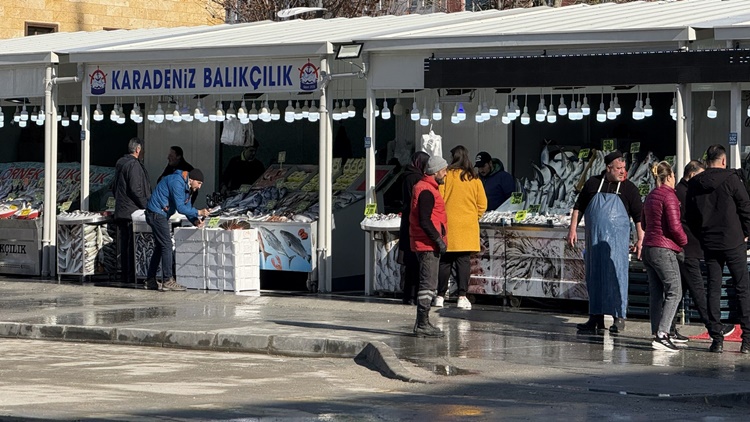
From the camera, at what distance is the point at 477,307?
1634 cm

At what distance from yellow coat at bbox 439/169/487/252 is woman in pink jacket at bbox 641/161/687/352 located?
2866 mm

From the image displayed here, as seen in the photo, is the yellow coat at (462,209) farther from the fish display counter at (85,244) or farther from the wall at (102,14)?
the wall at (102,14)

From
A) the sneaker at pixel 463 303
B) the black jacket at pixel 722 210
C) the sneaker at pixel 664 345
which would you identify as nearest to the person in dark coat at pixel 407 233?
the sneaker at pixel 463 303

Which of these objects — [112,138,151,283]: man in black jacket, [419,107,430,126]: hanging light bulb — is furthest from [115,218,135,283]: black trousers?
[419,107,430,126]: hanging light bulb

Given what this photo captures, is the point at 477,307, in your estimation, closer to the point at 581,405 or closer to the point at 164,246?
the point at 164,246

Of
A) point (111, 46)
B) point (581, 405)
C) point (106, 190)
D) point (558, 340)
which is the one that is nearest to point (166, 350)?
point (558, 340)

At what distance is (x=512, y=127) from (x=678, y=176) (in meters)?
3.47

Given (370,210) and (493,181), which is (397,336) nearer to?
(370,210)

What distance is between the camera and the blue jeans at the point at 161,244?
18.0m

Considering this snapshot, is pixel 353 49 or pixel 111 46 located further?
pixel 111 46

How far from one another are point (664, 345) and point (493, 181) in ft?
15.0

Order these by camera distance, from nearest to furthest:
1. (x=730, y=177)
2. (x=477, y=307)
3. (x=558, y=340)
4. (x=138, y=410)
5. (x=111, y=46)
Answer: (x=138, y=410), (x=730, y=177), (x=558, y=340), (x=477, y=307), (x=111, y=46)

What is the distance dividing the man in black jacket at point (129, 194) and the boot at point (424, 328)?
19.7ft

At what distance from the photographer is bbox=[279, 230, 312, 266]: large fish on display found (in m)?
18.0
